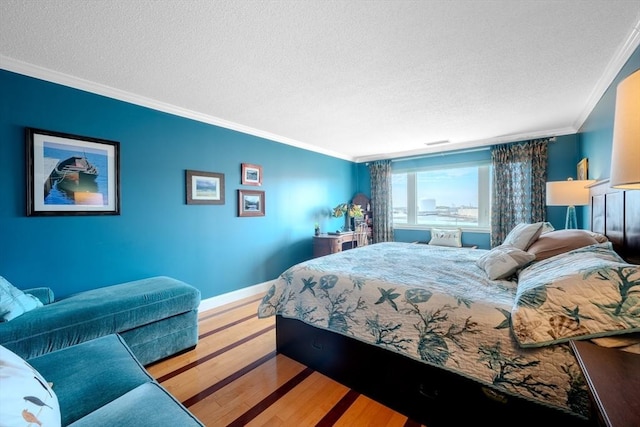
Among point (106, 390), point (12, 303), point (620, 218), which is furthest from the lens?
point (620, 218)

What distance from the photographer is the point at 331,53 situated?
74.8 inches

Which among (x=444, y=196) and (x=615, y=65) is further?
(x=444, y=196)

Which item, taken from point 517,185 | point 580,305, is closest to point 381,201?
point 517,185

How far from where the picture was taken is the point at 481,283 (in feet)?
5.78

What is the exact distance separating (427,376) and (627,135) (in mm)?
1415

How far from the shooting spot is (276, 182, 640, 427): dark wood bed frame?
49.2 inches

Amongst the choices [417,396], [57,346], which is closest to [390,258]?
[417,396]

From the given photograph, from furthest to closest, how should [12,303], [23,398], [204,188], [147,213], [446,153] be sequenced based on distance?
[446,153] → [204,188] → [147,213] → [12,303] → [23,398]

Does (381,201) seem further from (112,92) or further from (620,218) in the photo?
(112,92)

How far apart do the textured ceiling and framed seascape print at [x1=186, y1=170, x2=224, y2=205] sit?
73 centimetres

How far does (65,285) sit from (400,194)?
5.23m

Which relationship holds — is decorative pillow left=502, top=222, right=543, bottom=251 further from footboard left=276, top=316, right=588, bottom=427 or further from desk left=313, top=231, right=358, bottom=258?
desk left=313, top=231, right=358, bottom=258

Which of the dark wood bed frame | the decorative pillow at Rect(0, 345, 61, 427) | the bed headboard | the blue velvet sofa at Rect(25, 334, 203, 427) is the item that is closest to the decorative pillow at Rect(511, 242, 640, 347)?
the dark wood bed frame

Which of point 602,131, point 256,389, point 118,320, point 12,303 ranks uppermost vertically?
point 602,131
